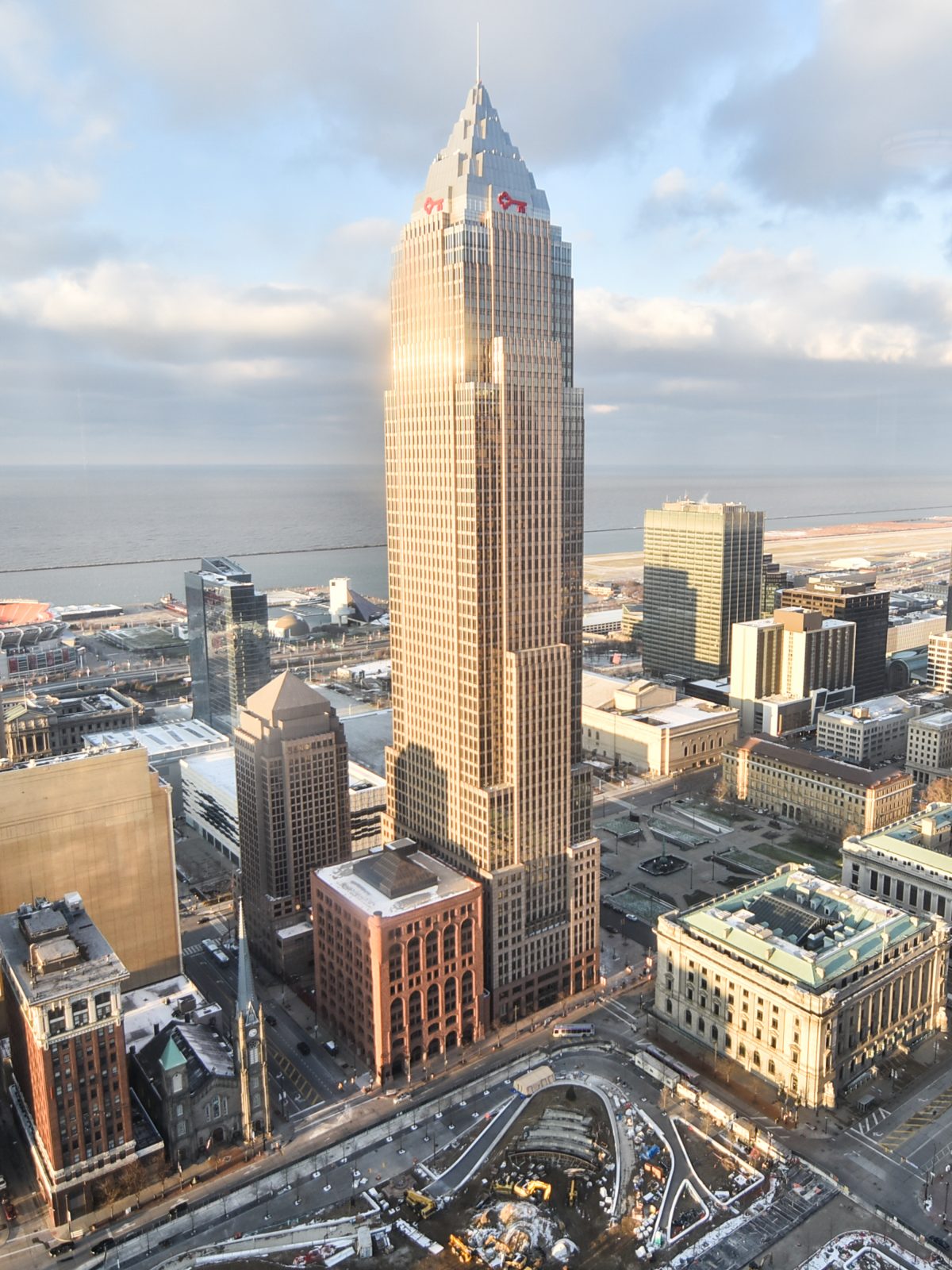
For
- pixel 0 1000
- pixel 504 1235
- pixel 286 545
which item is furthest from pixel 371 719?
pixel 504 1235

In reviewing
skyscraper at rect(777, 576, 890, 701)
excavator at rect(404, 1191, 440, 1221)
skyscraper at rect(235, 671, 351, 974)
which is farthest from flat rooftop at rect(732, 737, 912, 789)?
excavator at rect(404, 1191, 440, 1221)

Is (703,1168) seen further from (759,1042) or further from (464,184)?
(464,184)

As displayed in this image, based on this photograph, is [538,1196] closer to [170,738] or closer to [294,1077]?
[294,1077]

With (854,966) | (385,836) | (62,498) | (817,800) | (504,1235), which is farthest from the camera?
(817,800)

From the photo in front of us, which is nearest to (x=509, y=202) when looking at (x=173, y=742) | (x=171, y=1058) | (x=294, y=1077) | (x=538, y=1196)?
(x=171, y=1058)

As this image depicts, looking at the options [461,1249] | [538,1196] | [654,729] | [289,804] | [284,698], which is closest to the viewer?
[461,1249]

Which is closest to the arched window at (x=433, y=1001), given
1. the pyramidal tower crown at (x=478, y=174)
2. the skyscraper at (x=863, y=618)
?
the pyramidal tower crown at (x=478, y=174)
